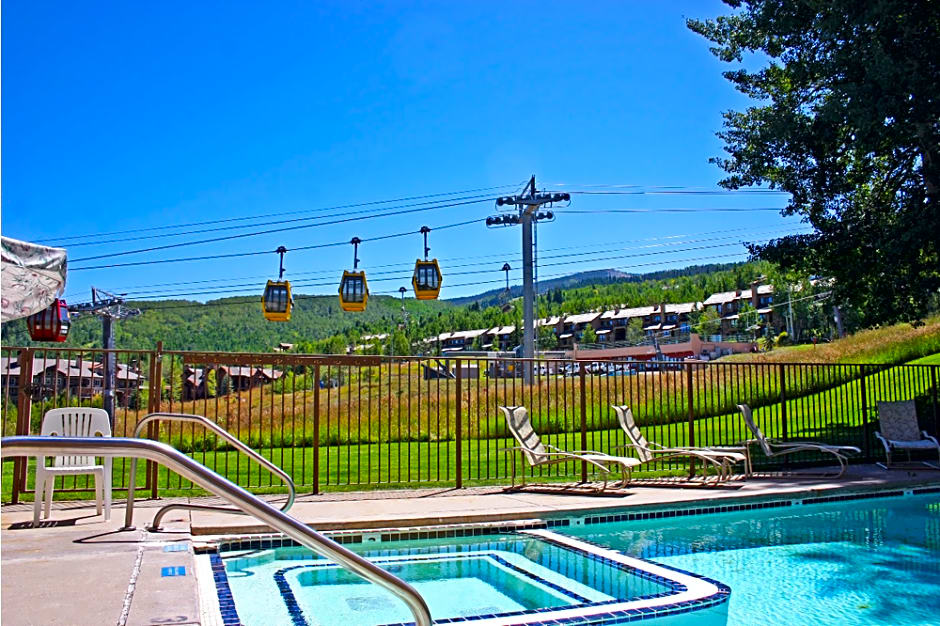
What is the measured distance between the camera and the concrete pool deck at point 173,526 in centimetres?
386

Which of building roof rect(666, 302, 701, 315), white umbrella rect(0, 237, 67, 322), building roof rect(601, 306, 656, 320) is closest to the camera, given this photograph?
white umbrella rect(0, 237, 67, 322)

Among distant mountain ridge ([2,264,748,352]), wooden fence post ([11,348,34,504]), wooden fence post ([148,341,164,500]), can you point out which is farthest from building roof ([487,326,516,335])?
wooden fence post ([11,348,34,504])

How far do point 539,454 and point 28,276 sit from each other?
19.7ft

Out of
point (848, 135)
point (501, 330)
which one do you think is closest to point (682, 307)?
point (501, 330)

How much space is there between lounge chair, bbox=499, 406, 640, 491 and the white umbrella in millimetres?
5501

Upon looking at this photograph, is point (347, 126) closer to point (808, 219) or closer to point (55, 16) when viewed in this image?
point (55, 16)

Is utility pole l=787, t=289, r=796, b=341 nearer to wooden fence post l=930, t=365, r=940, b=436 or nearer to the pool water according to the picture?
wooden fence post l=930, t=365, r=940, b=436

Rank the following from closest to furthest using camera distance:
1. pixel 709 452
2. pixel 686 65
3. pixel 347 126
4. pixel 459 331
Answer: pixel 709 452
pixel 686 65
pixel 347 126
pixel 459 331

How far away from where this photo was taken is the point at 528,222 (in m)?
37.3

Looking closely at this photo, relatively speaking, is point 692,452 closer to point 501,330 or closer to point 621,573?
point 621,573

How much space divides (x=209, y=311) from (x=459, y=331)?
5055cm

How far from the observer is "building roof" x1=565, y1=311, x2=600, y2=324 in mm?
159600

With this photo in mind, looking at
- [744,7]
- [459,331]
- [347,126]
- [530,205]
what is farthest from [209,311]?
[744,7]

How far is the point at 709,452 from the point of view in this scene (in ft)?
33.3
